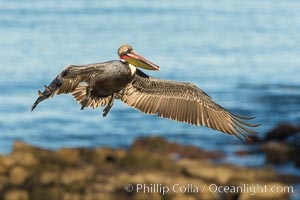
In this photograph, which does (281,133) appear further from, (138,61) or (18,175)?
(138,61)

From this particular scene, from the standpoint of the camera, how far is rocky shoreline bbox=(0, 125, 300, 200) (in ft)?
66.9

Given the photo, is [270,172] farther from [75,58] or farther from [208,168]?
[75,58]

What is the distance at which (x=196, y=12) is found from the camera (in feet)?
301

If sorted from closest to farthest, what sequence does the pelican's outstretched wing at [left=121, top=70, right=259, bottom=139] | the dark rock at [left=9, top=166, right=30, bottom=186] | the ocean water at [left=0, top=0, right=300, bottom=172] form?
the pelican's outstretched wing at [left=121, top=70, right=259, bottom=139], the dark rock at [left=9, top=166, right=30, bottom=186], the ocean water at [left=0, top=0, right=300, bottom=172]

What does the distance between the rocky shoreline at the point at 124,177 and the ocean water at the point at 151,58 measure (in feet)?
13.4

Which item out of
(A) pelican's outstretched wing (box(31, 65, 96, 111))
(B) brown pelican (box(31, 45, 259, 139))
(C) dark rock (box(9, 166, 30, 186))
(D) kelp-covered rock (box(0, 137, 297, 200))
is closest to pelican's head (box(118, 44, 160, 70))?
(B) brown pelican (box(31, 45, 259, 139))

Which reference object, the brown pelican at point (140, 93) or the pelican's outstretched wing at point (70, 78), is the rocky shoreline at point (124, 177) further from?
the pelican's outstretched wing at point (70, 78)

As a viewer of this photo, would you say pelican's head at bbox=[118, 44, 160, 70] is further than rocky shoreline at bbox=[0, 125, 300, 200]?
No

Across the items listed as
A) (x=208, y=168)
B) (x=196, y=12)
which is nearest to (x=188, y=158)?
(x=208, y=168)

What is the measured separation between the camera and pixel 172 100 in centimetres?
1202

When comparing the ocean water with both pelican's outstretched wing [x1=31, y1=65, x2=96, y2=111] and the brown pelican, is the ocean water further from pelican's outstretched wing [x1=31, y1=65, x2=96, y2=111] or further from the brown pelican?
pelican's outstretched wing [x1=31, y1=65, x2=96, y2=111]

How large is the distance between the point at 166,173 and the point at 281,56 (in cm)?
3787

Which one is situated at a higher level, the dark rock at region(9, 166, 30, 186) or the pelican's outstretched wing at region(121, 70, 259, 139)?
the dark rock at region(9, 166, 30, 186)

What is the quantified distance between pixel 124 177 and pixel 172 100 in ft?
33.4
